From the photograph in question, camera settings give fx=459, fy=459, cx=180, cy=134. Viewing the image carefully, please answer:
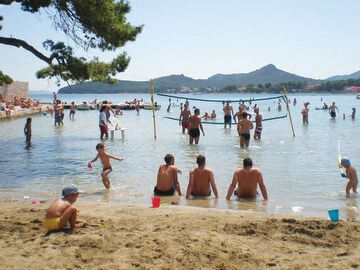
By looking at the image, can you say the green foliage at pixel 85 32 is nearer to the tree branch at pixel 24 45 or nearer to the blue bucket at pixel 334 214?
the tree branch at pixel 24 45

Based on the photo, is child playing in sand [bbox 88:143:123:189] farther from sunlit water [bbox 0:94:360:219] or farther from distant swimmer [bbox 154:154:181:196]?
distant swimmer [bbox 154:154:181:196]

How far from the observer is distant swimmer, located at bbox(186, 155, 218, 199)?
29.5 feet

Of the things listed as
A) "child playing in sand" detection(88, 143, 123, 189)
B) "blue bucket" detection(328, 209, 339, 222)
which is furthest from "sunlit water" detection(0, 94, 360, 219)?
"blue bucket" detection(328, 209, 339, 222)

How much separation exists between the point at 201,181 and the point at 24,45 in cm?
1015

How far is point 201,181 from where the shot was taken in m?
9.12

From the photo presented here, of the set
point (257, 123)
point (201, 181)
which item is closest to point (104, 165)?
point (201, 181)

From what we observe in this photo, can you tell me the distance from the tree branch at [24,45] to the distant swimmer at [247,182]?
1033 cm

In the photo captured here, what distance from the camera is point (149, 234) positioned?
578cm

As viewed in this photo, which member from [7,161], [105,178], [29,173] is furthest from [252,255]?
[7,161]

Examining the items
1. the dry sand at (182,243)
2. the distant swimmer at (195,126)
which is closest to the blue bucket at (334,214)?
the dry sand at (182,243)

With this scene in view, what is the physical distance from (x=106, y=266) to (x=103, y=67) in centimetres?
1368

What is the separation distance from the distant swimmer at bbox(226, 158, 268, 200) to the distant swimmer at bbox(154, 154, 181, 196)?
113 cm

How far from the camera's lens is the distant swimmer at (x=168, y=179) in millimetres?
9148

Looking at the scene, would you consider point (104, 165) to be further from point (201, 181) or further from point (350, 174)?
point (350, 174)
